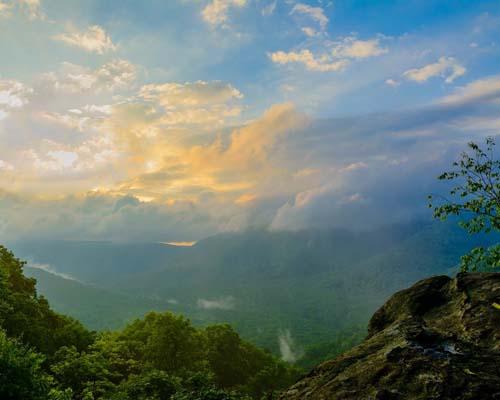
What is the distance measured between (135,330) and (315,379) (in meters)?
72.0

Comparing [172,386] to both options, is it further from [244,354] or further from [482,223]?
[244,354]

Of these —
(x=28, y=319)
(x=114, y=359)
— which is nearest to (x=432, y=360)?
(x=28, y=319)

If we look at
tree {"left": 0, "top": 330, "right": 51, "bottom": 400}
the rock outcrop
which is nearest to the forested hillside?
tree {"left": 0, "top": 330, "right": 51, "bottom": 400}

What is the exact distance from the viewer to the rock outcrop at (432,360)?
10.2m

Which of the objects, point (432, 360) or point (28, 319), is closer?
point (432, 360)

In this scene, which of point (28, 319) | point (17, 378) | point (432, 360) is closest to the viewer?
point (432, 360)

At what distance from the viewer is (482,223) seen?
30.1 meters

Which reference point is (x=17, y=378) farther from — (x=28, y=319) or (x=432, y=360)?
(x=28, y=319)

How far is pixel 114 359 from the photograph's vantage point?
54.7 meters

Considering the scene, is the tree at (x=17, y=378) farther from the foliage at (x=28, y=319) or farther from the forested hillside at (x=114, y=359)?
the foliage at (x=28, y=319)

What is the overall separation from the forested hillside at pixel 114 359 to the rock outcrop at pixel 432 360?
17.5ft

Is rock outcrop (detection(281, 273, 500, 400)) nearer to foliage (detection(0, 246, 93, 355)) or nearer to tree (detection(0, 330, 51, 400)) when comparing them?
tree (detection(0, 330, 51, 400))

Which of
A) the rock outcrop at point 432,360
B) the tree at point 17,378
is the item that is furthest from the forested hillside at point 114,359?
the rock outcrop at point 432,360

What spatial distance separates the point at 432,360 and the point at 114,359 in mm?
54209
